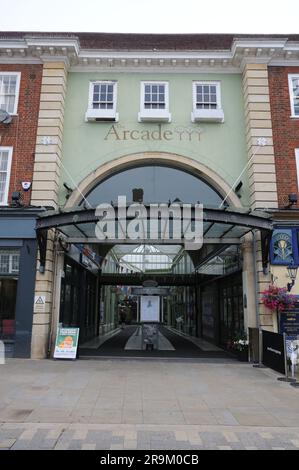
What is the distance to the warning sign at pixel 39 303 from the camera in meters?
11.9

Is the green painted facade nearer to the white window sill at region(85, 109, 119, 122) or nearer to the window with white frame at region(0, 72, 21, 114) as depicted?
the white window sill at region(85, 109, 119, 122)

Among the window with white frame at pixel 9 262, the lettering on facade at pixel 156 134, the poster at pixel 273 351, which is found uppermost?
A: the lettering on facade at pixel 156 134

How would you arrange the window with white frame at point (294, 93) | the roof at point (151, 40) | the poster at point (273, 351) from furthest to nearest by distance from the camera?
the roof at point (151, 40), the window with white frame at point (294, 93), the poster at point (273, 351)

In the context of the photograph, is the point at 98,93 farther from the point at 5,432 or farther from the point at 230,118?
the point at 5,432

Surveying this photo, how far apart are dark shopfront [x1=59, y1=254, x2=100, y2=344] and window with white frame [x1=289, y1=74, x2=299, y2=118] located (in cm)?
997

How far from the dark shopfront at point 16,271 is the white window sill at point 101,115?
4.17 meters

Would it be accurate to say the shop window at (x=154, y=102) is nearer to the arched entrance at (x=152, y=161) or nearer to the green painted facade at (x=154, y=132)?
the green painted facade at (x=154, y=132)

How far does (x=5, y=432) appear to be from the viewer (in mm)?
5227

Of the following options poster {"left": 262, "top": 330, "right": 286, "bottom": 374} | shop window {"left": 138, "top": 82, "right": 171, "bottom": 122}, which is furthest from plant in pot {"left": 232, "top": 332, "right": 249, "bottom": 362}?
shop window {"left": 138, "top": 82, "right": 171, "bottom": 122}

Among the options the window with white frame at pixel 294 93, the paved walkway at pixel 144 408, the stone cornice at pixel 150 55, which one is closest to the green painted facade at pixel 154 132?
the stone cornice at pixel 150 55

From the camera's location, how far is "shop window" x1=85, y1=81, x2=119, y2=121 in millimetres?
13914

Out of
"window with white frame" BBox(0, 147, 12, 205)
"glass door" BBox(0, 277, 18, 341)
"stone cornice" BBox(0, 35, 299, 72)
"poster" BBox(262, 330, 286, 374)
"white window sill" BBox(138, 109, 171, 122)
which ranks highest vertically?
"stone cornice" BBox(0, 35, 299, 72)

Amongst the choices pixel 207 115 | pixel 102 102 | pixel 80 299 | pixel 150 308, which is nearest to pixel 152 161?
pixel 207 115
